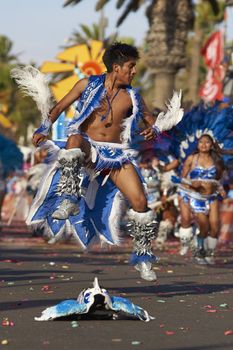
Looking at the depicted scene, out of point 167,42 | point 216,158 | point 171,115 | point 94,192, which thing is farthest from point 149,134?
point 167,42

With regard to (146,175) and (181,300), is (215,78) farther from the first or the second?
(181,300)

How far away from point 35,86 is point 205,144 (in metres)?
Answer: 5.63

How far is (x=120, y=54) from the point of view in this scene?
8.57 metres

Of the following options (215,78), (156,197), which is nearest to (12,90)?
(215,78)

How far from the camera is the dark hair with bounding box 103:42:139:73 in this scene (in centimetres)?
855

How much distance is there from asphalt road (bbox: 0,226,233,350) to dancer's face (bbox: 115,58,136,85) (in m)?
1.76

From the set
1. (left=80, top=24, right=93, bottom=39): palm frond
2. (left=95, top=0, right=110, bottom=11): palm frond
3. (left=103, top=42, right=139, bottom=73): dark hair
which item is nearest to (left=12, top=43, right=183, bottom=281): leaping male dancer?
(left=103, top=42, right=139, bottom=73): dark hair

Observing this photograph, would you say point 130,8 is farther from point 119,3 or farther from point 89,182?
point 89,182

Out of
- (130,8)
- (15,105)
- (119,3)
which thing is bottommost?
(15,105)

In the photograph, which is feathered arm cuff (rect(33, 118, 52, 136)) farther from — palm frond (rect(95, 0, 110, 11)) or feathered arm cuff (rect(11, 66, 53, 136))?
palm frond (rect(95, 0, 110, 11))

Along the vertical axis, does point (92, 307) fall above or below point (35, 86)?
below

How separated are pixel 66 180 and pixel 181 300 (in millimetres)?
1373

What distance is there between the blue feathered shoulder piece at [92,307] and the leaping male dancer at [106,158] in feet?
4.69

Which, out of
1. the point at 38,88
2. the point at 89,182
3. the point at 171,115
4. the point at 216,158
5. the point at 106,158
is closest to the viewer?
the point at 106,158
